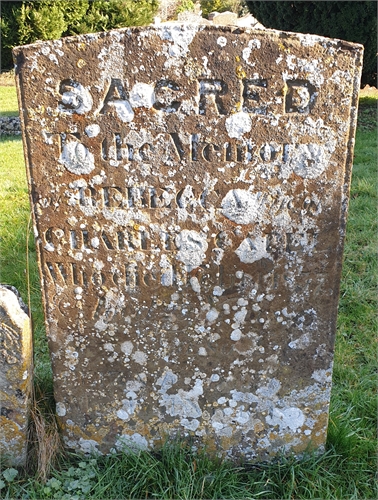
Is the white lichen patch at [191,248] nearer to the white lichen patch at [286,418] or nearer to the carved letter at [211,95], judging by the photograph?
the carved letter at [211,95]

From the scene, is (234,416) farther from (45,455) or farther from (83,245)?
→ (83,245)

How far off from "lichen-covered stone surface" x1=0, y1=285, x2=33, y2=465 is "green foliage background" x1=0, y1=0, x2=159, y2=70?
431 inches

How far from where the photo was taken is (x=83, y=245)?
223 centimetres

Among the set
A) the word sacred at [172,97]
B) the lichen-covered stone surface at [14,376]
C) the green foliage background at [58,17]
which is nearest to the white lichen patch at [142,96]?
the word sacred at [172,97]

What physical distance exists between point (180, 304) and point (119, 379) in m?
0.51

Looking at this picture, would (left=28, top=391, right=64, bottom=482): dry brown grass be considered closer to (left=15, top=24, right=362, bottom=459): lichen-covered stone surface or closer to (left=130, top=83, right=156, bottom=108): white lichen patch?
(left=15, top=24, right=362, bottom=459): lichen-covered stone surface

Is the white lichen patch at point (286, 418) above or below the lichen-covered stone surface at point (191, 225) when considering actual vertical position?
below

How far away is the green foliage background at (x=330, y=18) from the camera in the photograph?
8.80m

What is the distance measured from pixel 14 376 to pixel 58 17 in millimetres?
11572

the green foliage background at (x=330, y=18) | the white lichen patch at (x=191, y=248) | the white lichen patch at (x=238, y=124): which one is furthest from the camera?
the green foliage background at (x=330, y=18)

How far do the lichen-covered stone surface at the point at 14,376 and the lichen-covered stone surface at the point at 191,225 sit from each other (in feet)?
0.45

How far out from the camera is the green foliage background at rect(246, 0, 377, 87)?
A: 8.80 m

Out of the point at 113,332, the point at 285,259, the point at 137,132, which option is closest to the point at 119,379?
the point at 113,332

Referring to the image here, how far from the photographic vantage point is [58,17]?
11883 millimetres
